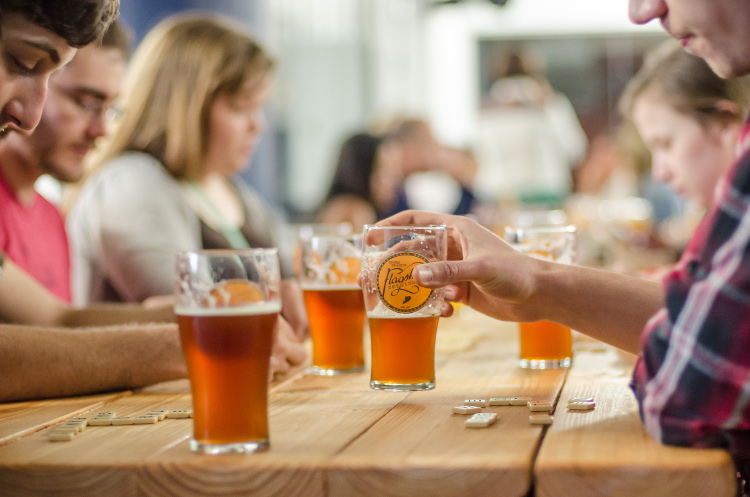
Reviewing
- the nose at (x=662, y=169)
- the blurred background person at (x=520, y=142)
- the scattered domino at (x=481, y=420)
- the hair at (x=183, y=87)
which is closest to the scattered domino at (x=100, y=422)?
the scattered domino at (x=481, y=420)

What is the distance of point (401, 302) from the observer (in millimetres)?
1146

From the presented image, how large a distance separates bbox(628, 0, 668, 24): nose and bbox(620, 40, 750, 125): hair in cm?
119

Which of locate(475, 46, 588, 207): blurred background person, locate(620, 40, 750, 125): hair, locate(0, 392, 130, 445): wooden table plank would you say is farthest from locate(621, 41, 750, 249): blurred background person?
locate(475, 46, 588, 207): blurred background person

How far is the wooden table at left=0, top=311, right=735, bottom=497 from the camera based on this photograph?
0.74 metres

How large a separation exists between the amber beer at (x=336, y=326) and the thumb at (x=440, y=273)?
40 centimetres

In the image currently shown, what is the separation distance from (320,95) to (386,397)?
7574 mm

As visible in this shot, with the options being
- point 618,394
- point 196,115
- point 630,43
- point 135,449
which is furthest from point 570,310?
point 630,43

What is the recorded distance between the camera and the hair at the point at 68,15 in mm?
1128

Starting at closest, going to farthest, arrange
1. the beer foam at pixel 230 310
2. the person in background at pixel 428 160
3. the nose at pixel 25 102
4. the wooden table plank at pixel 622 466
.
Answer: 1. the wooden table plank at pixel 622 466
2. the beer foam at pixel 230 310
3. the nose at pixel 25 102
4. the person in background at pixel 428 160

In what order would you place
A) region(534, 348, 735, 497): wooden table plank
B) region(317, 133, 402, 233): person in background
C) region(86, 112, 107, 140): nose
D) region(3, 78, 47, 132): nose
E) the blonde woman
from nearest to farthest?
region(534, 348, 735, 497): wooden table plank, region(3, 78, 47, 132): nose, region(86, 112, 107, 140): nose, the blonde woman, region(317, 133, 402, 233): person in background

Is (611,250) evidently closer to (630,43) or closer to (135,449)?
(135,449)

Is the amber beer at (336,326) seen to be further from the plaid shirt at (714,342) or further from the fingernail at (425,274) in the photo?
the plaid shirt at (714,342)

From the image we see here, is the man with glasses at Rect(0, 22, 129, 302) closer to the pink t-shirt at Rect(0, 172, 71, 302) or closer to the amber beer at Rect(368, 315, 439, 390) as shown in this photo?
the pink t-shirt at Rect(0, 172, 71, 302)

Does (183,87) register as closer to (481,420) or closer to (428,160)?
(481,420)
